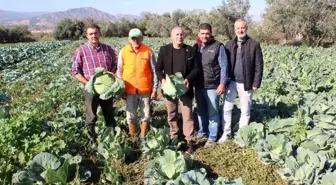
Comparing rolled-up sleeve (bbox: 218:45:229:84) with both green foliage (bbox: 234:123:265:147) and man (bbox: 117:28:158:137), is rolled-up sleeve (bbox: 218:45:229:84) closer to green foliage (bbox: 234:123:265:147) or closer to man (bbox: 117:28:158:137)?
green foliage (bbox: 234:123:265:147)

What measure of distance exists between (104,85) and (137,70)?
56 centimetres

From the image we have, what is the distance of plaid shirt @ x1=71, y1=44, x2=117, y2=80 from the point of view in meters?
5.01

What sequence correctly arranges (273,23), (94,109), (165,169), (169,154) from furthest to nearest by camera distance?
(273,23)
(94,109)
(169,154)
(165,169)

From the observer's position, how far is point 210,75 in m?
5.19

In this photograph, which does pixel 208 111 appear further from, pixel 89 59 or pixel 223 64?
pixel 89 59

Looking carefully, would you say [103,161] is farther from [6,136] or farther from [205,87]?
[205,87]

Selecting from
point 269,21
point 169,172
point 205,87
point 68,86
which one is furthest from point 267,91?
point 269,21

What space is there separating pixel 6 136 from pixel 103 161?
1376mm

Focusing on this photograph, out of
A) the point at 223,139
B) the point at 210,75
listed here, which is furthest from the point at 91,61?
the point at 223,139

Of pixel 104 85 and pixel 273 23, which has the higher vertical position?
pixel 273 23

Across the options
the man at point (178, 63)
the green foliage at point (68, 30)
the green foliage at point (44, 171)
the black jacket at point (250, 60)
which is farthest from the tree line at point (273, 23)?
the green foliage at point (44, 171)

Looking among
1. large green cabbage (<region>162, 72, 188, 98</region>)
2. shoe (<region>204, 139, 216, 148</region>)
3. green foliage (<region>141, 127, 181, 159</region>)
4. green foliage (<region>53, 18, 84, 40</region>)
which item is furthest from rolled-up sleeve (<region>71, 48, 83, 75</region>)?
green foliage (<region>53, 18, 84, 40</region>)

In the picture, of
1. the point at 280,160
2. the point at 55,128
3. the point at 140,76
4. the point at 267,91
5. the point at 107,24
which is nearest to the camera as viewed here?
the point at 280,160

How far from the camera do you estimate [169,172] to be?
409 cm
